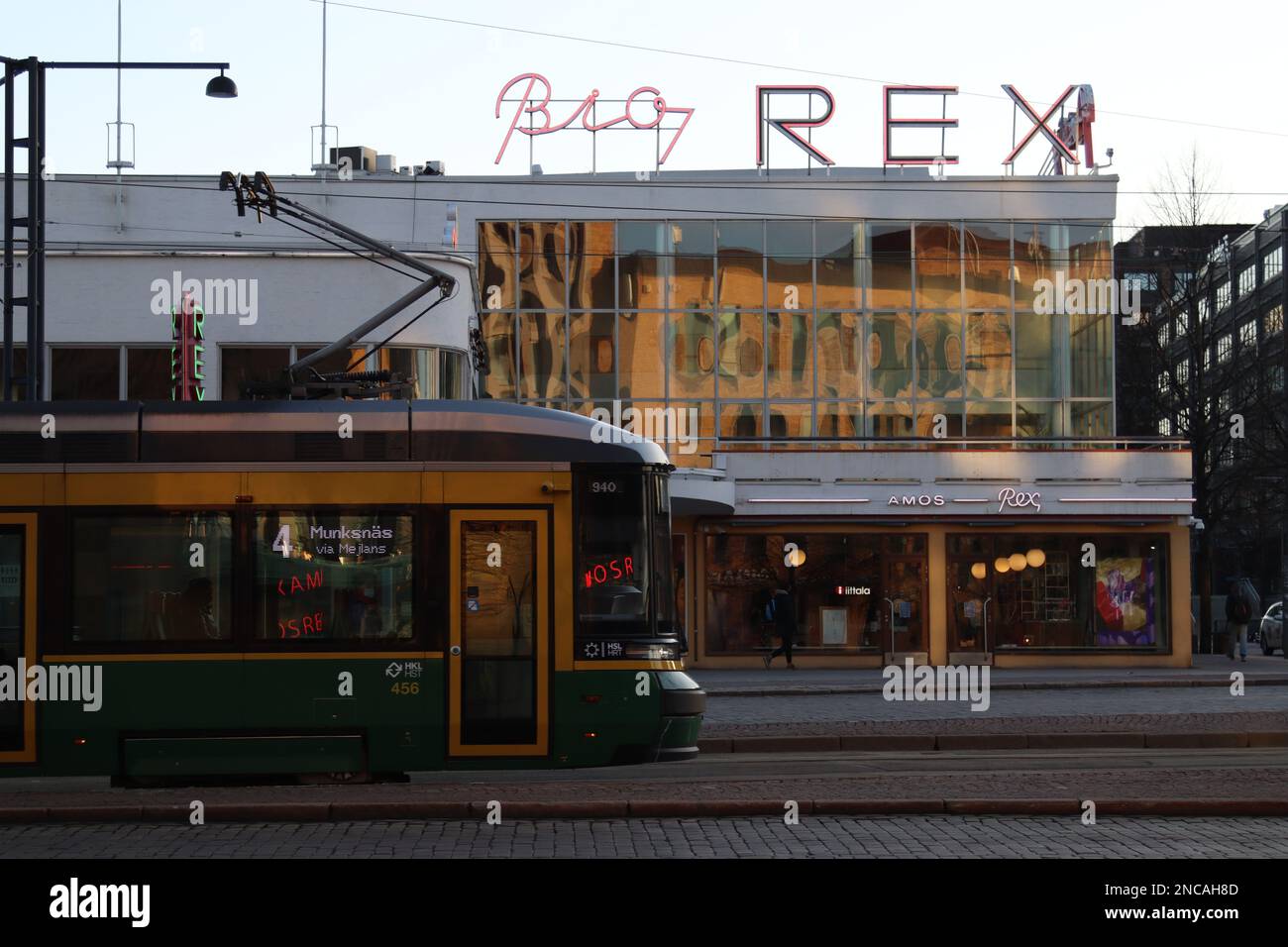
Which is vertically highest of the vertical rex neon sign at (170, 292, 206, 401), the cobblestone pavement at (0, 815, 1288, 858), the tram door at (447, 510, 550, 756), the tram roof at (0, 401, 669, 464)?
the vertical rex neon sign at (170, 292, 206, 401)

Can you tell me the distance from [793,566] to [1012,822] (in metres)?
25.8

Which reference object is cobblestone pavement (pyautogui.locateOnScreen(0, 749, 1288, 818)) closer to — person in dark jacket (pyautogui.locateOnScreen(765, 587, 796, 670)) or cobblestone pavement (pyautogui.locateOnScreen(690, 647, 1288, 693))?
cobblestone pavement (pyautogui.locateOnScreen(690, 647, 1288, 693))

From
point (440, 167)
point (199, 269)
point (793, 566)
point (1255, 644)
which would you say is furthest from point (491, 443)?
point (1255, 644)

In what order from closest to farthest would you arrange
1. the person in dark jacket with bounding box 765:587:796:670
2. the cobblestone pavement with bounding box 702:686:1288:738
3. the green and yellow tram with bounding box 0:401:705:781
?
the green and yellow tram with bounding box 0:401:705:781 → the cobblestone pavement with bounding box 702:686:1288:738 → the person in dark jacket with bounding box 765:587:796:670

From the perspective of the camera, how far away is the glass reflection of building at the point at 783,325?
4041 centimetres

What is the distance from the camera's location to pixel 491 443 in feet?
44.0

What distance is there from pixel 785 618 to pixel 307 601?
23163 millimetres

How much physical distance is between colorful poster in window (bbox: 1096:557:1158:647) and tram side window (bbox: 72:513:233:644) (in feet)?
92.7

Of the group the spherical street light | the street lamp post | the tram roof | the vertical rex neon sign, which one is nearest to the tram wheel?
the tram roof

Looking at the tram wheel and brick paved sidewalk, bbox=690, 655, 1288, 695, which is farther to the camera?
brick paved sidewalk, bbox=690, 655, 1288, 695

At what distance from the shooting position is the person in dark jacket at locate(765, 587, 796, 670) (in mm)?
35406

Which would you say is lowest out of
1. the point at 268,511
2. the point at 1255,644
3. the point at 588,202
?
the point at 1255,644

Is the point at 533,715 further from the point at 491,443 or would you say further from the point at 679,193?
the point at 679,193

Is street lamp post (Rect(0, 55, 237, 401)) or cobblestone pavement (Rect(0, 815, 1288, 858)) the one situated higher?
street lamp post (Rect(0, 55, 237, 401))
